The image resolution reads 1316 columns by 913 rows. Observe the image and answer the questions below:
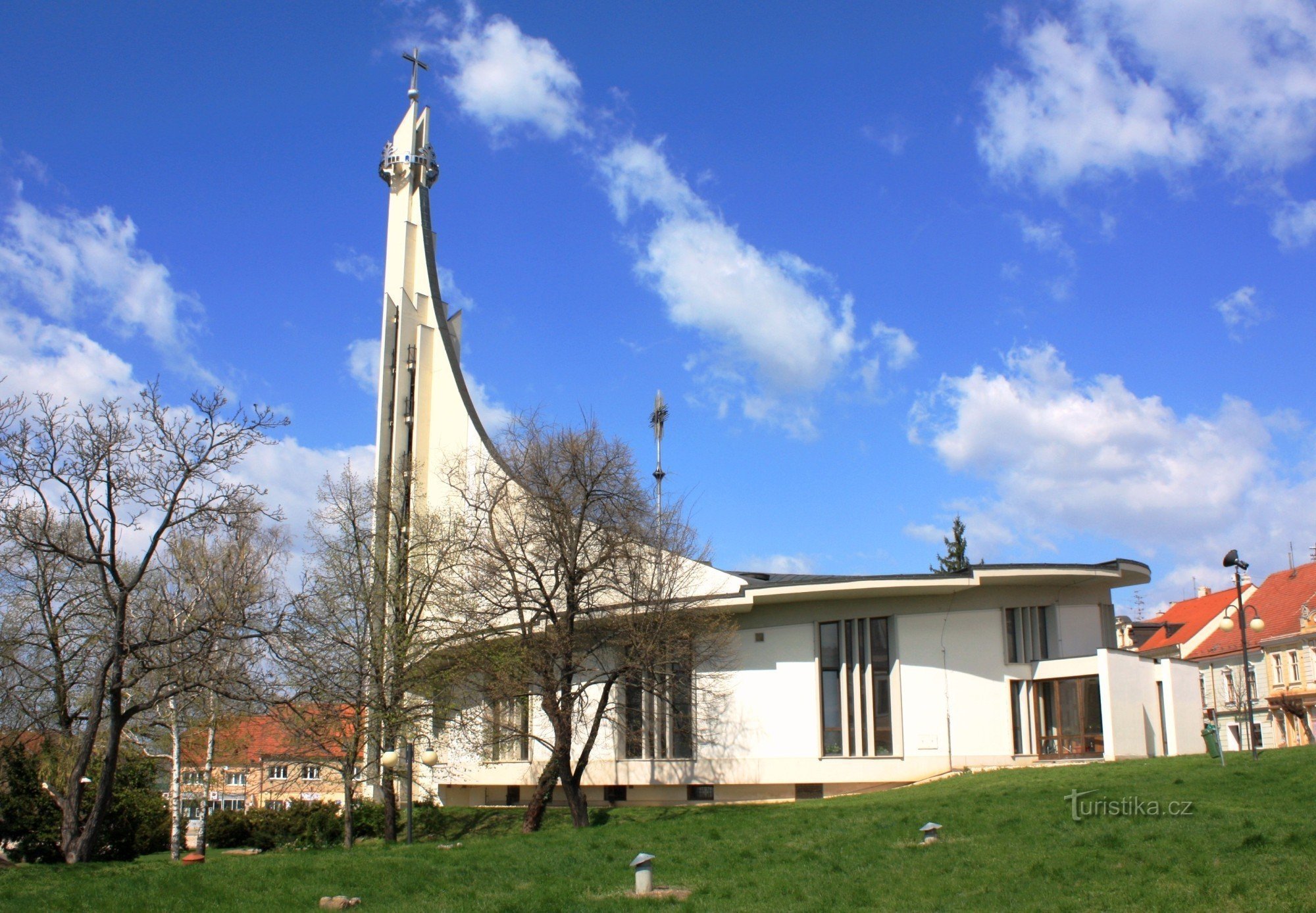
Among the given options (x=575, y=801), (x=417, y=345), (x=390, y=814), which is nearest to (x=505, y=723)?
(x=575, y=801)

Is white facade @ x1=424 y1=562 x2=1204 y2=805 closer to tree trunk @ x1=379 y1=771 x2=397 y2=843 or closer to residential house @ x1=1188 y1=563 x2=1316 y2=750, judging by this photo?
tree trunk @ x1=379 y1=771 x2=397 y2=843

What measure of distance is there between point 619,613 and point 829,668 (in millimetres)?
6352

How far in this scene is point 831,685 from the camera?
79.6 ft

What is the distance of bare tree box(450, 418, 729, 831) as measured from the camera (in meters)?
19.9

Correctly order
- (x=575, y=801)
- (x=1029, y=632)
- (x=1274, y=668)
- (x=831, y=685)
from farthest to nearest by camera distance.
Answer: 1. (x=1274, y=668)
2. (x=831, y=685)
3. (x=1029, y=632)
4. (x=575, y=801)

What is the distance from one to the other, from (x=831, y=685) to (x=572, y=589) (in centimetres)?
765

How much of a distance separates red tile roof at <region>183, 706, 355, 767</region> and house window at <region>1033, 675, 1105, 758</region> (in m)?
14.8

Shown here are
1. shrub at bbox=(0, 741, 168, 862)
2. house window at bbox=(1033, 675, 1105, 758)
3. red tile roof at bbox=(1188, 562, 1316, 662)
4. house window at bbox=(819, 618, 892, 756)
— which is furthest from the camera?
red tile roof at bbox=(1188, 562, 1316, 662)

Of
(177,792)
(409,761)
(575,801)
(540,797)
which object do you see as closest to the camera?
(409,761)

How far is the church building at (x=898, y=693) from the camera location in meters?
22.0

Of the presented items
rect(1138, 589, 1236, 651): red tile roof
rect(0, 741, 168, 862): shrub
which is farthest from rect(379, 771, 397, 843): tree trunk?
rect(1138, 589, 1236, 651): red tile roof

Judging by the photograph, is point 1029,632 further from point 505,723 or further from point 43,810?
point 43,810

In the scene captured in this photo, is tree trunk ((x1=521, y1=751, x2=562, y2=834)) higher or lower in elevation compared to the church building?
lower

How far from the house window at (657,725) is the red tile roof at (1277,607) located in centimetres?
2514
